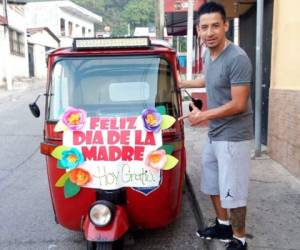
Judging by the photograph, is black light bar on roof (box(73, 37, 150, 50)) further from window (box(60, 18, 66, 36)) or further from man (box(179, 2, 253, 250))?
window (box(60, 18, 66, 36))

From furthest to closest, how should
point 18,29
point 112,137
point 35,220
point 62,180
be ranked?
point 18,29 → point 35,220 → point 62,180 → point 112,137

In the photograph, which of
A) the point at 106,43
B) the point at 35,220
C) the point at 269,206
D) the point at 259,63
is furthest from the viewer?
the point at 259,63

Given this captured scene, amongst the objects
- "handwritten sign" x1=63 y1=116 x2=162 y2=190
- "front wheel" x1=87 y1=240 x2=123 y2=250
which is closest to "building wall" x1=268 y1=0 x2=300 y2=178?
"handwritten sign" x1=63 y1=116 x2=162 y2=190

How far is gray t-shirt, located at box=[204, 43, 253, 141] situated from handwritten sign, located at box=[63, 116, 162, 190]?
0.49 meters

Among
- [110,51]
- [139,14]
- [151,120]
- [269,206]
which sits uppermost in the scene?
[139,14]

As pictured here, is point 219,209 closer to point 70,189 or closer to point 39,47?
point 70,189

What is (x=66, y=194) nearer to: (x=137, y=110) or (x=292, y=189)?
(x=137, y=110)

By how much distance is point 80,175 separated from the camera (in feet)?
10.8

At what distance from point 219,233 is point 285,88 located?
3079 mm

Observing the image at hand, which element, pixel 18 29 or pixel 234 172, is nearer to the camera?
pixel 234 172

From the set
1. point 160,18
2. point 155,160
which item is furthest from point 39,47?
point 155,160

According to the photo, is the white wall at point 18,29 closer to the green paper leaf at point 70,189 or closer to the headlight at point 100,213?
the green paper leaf at point 70,189

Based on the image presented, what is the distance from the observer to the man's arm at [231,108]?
121 inches

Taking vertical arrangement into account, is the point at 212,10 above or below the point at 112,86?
above
